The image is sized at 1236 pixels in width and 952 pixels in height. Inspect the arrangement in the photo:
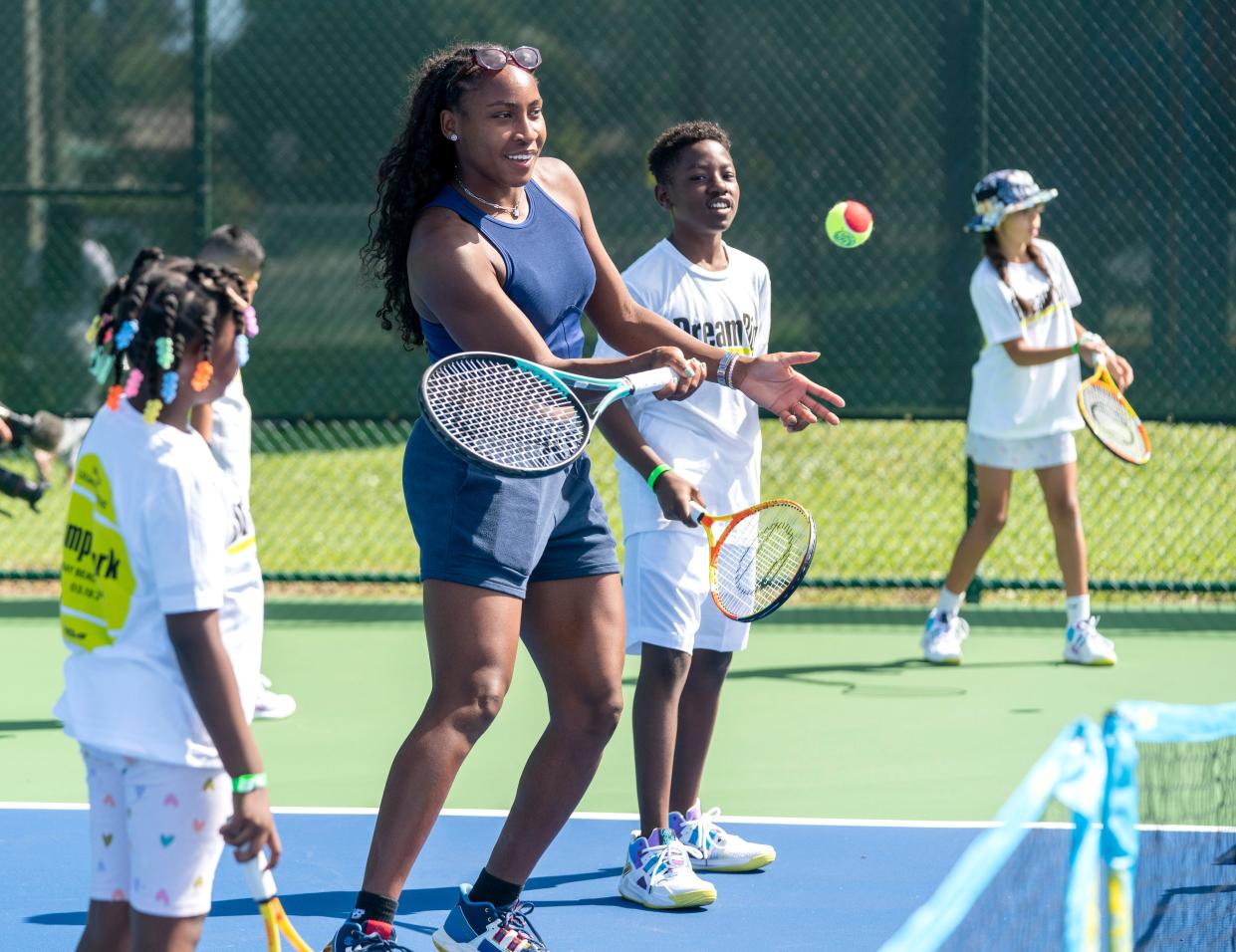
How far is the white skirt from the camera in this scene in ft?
22.4

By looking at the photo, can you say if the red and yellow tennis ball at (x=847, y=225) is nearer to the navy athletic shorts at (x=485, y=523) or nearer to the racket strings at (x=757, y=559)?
the racket strings at (x=757, y=559)

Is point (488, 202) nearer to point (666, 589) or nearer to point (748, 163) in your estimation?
point (666, 589)

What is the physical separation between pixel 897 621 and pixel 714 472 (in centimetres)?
332

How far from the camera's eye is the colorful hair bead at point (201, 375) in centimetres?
280

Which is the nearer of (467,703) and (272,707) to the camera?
(467,703)

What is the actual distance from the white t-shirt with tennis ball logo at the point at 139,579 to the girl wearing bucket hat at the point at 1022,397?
446 centimetres

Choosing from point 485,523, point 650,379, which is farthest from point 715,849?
point 650,379

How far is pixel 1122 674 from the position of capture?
22.0 feet

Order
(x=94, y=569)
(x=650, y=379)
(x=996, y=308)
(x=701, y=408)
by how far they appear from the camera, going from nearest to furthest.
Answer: (x=94, y=569) → (x=650, y=379) → (x=701, y=408) → (x=996, y=308)

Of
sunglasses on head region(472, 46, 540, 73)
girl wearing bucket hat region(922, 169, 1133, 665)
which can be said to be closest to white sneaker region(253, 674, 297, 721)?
girl wearing bucket hat region(922, 169, 1133, 665)

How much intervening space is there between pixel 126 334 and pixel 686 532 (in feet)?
6.28

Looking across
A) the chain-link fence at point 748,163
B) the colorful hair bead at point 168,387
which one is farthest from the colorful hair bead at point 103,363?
the chain-link fence at point 748,163

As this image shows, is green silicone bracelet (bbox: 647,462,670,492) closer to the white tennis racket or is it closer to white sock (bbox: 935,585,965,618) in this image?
the white tennis racket

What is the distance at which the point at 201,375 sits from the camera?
2801 mm
